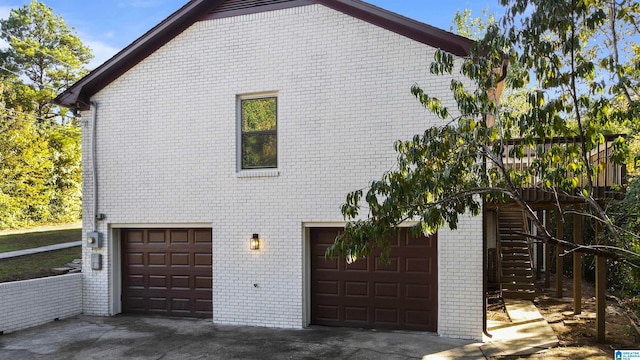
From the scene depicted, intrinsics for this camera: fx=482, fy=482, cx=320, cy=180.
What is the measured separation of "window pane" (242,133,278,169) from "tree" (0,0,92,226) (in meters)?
15.0

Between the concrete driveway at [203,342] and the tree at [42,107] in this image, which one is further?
the tree at [42,107]

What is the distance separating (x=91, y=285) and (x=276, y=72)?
6.49 meters

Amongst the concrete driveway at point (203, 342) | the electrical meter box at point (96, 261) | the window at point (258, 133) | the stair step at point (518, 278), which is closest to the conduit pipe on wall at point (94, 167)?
the electrical meter box at point (96, 261)

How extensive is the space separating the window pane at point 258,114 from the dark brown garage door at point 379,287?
8.10 feet

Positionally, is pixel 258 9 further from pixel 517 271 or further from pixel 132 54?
pixel 517 271

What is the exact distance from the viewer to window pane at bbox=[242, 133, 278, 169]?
402 inches

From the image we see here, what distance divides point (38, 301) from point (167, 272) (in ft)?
8.71

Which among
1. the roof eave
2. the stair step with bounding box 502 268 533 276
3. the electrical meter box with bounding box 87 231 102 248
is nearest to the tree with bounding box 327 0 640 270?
the roof eave

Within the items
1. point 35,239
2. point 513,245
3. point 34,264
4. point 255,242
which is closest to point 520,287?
point 513,245

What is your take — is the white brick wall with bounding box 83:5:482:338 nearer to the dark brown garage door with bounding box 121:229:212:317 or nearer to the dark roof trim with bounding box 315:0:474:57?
the dark roof trim with bounding box 315:0:474:57

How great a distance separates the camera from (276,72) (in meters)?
10.0

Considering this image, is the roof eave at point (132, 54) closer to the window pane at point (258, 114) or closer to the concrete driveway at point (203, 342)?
the window pane at point (258, 114)

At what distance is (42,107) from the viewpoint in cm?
2861

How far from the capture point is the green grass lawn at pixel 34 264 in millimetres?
11984
